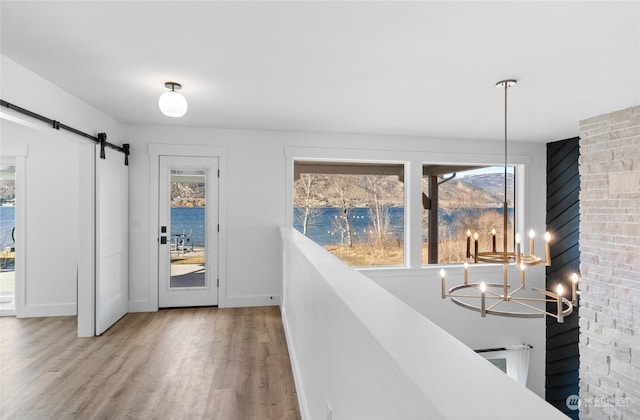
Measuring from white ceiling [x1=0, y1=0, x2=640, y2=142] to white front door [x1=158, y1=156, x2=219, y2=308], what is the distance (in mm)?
957

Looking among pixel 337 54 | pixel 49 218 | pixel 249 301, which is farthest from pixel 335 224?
pixel 49 218

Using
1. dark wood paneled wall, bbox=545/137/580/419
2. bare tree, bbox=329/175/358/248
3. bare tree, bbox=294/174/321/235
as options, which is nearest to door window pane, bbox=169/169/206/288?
bare tree, bbox=294/174/321/235

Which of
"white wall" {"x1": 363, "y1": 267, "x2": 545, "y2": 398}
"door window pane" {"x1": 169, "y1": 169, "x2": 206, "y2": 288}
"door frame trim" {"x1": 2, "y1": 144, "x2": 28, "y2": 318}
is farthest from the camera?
"white wall" {"x1": 363, "y1": 267, "x2": 545, "y2": 398}

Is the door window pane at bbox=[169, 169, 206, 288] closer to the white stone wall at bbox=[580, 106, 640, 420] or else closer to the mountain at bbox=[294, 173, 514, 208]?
the mountain at bbox=[294, 173, 514, 208]

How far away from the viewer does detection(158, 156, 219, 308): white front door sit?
4.43m

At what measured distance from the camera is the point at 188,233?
4.52 metres

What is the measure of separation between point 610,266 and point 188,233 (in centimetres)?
445

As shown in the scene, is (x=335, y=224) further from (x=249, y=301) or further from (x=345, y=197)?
(x=249, y=301)

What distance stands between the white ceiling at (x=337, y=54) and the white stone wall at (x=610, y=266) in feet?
1.12

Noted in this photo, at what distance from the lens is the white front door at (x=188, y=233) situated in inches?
174

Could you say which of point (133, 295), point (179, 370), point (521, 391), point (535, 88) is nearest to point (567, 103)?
point (535, 88)

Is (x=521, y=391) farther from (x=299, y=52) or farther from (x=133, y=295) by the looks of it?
(x=133, y=295)

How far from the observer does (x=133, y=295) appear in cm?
434

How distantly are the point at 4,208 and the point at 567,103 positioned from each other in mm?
6075
